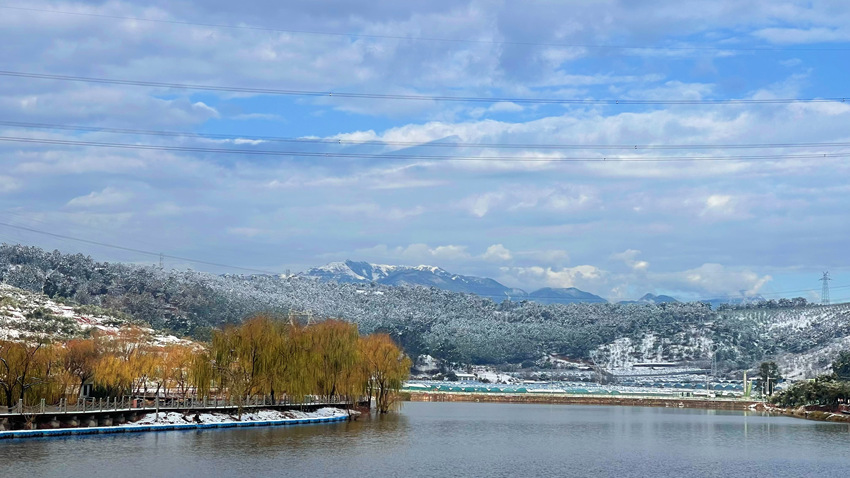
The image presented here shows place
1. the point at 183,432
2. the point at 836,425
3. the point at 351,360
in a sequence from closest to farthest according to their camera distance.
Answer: the point at 183,432, the point at 351,360, the point at 836,425

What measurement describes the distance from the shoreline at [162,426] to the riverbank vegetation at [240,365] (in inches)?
92.7

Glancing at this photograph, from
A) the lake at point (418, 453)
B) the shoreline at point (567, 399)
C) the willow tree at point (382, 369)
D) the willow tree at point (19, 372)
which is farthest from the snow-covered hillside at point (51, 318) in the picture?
the lake at point (418, 453)

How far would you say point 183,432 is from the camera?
6856 centimetres

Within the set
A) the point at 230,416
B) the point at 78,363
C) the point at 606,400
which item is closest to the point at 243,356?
the point at 230,416

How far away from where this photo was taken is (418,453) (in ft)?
201

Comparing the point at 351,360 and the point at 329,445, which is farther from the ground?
the point at 351,360

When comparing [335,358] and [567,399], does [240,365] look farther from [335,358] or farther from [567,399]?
[567,399]

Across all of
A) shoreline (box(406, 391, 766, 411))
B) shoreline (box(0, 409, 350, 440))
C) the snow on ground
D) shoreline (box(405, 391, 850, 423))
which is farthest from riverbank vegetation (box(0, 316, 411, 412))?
shoreline (box(406, 391, 766, 411))

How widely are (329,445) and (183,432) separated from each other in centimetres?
1209

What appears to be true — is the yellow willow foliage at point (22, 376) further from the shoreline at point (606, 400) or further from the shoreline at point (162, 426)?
the shoreline at point (606, 400)

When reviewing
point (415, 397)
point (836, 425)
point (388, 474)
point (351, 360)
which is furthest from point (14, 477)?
point (415, 397)

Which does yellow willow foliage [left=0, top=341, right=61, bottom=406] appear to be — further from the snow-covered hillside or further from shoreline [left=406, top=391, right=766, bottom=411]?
shoreline [left=406, top=391, right=766, bottom=411]

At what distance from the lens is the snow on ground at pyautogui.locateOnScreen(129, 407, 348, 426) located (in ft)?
232

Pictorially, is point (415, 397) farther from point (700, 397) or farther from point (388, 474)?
point (388, 474)
